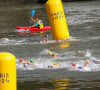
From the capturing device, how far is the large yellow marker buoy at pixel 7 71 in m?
9.45

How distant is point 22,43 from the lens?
21094mm

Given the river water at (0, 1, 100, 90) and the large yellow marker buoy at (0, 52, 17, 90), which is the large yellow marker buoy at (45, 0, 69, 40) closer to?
the river water at (0, 1, 100, 90)

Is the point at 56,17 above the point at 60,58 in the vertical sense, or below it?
above

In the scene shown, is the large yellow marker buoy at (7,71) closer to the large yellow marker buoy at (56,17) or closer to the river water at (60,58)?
the river water at (60,58)

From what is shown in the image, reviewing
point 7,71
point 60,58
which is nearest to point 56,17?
point 60,58

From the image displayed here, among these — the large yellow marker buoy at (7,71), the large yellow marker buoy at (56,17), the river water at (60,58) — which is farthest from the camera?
the large yellow marker buoy at (56,17)

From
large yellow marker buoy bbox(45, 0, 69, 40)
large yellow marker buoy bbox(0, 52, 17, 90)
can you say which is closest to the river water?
large yellow marker buoy bbox(45, 0, 69, 40)

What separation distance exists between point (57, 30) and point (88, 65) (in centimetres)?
654

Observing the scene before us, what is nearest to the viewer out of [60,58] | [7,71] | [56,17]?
[7,71]

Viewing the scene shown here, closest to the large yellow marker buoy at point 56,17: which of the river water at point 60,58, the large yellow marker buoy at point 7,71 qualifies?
the river water at point 60,58

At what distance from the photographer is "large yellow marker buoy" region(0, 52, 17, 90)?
945 centimetres

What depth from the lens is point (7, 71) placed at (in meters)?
9.55

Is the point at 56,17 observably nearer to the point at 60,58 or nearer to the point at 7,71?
the point at 60,58

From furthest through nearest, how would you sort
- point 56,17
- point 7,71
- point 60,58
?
point 56,17 → point 60,58 → point 7,71
